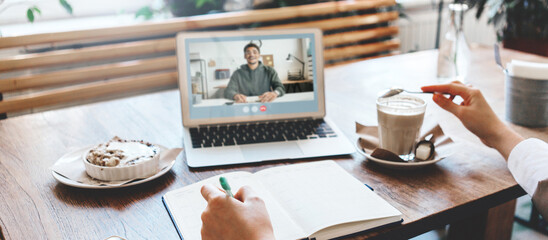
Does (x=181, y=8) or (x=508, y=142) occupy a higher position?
(x=181, y=8)

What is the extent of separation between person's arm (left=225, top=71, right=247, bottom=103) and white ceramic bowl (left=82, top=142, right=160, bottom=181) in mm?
299

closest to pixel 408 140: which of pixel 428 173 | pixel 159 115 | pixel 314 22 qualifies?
pixel 428 173

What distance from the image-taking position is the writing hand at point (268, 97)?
1128 millimetres

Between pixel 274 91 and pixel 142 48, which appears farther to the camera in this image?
pixel 142 48

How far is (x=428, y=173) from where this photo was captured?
2.92 ft

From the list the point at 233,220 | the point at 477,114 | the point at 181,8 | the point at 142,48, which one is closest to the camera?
the point at 233,220

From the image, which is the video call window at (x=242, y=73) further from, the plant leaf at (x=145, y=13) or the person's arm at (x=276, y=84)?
the plant leaf at (x=145, y=13)

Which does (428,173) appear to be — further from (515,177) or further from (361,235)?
(361,235)

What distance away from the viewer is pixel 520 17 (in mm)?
2754

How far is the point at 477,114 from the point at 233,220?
1.94 ft

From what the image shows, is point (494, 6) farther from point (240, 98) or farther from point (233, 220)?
point (233, 220)

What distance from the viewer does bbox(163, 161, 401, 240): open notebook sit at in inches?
27.6

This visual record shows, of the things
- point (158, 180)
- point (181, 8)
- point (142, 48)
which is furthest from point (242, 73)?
point (181, 8)

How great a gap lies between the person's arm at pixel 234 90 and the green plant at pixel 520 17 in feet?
7.52
